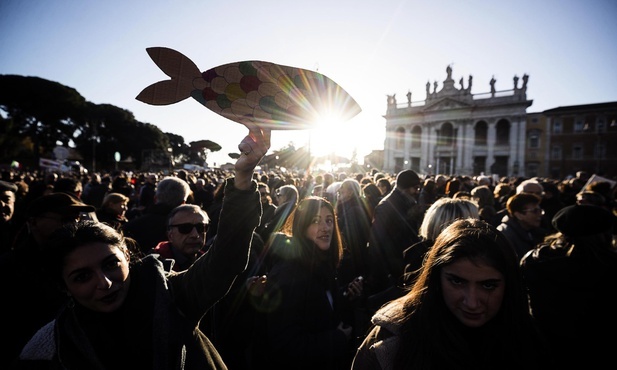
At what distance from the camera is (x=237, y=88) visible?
1578mm

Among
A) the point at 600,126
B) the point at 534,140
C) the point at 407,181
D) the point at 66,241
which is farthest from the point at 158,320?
the point at 600,126

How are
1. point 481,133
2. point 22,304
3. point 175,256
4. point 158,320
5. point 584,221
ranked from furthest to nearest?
point 481,133
point 175,256
point 584,221
point 22,304
point 158,320

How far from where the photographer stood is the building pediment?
4662 centimetres

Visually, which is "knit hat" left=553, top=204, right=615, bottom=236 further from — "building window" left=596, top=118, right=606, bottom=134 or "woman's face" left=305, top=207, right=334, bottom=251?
"building window" left=596, top=118, right=606, bottom=134

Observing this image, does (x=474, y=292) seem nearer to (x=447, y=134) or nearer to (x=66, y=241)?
(x=66, y=241)

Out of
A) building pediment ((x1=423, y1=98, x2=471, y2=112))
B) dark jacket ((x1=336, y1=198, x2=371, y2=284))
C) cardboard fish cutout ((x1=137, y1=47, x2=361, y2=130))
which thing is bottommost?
dark jacket ((x1=336, y1=198, x2=371, y2=284))

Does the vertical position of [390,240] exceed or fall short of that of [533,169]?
it exceeds it

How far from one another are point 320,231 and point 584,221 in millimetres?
1942

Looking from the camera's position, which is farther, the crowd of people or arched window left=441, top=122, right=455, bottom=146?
arched window left=441, top=122, right=455, bottom=146

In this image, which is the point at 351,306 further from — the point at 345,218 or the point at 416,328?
the point at 345,218

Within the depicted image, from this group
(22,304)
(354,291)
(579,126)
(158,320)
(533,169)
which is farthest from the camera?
(533,169)

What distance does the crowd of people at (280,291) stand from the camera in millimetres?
1342

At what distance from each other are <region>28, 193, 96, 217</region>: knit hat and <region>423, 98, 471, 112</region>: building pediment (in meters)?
51.7

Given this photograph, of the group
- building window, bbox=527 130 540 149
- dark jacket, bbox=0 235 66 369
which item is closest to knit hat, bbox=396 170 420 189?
dark jacket, bbox=0 235 66 369
